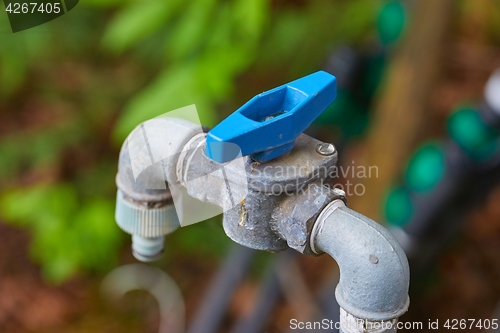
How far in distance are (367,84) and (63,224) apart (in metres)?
0.97

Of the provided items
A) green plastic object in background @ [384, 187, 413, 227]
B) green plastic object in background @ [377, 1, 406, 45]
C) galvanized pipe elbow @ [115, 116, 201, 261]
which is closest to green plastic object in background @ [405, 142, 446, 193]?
green plastic object in background @ [384, 187, 413, 227]

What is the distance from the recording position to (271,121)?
22.0 inches

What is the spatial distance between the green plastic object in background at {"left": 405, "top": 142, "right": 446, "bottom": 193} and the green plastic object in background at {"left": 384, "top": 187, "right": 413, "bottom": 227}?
0.12ft

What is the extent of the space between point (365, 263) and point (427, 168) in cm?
88

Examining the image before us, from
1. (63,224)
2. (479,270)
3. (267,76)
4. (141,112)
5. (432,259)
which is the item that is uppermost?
(141,112)

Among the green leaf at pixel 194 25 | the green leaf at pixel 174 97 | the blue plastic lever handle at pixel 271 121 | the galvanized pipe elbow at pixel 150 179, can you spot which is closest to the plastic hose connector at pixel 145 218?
the galvanized pipe elbow at pixel 150 179

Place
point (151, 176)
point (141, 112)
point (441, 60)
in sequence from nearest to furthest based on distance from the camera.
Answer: point (151, 176), point (141, 112), point (441, 60)

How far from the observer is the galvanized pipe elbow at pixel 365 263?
0.56m

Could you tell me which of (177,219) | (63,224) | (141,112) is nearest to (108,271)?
(63,224)

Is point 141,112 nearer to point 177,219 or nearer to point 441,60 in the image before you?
point 177,219

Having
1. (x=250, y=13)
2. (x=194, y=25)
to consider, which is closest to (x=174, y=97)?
(x=194, y=25)

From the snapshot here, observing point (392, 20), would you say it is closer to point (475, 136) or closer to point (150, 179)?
point (475, 136)

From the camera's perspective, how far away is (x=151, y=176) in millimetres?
701

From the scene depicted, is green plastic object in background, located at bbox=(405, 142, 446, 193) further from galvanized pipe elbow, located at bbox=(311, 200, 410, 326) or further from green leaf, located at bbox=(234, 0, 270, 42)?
galvanized pipe elbow, located at bbox=(311, 200, 410, 326)
